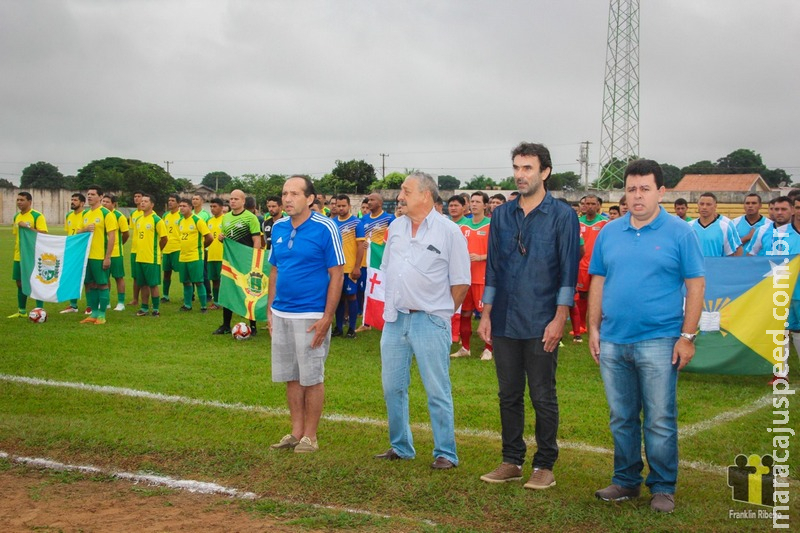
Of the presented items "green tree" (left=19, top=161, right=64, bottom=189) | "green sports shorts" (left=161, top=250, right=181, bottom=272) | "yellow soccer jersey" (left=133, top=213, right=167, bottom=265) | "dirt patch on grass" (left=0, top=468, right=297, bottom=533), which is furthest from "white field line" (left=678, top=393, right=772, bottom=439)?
"green tree" (left=19, top=161, right=64, bottom=189)

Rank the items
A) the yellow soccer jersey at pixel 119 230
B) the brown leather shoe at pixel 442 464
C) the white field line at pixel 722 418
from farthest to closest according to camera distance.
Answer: the yellow soccer jersey at pixel 119 230, the white field line at pixel 722 418, the brown leather shoe at pixel 442 464

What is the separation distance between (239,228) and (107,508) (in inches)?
330

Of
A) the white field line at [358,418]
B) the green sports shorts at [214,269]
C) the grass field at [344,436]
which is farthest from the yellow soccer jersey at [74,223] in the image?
the white field line at [358,418]

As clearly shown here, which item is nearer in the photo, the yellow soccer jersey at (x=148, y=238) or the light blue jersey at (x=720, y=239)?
the light blue jersey at (x=720, y=239)

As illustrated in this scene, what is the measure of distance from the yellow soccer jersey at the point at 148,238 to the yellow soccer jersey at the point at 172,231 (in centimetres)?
38

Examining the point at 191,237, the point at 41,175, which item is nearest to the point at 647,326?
the point at 191,237

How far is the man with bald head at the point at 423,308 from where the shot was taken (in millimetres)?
5770

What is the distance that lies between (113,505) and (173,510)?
445 millimetres

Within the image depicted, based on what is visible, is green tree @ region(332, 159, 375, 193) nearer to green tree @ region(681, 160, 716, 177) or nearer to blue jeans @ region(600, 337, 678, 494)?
green tree @ region(681, 160, 716, 177)

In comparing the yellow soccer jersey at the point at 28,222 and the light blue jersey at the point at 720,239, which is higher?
the yellow soccer jersey at the point at 28,222

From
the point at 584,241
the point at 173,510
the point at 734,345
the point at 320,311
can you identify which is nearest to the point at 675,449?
the point at 320,311

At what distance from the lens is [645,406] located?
16.6 feet

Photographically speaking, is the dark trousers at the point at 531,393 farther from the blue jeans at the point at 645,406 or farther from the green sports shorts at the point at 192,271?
the green sports shorts at the point at 192,271

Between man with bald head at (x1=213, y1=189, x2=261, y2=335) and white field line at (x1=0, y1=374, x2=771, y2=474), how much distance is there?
4.28 metres
